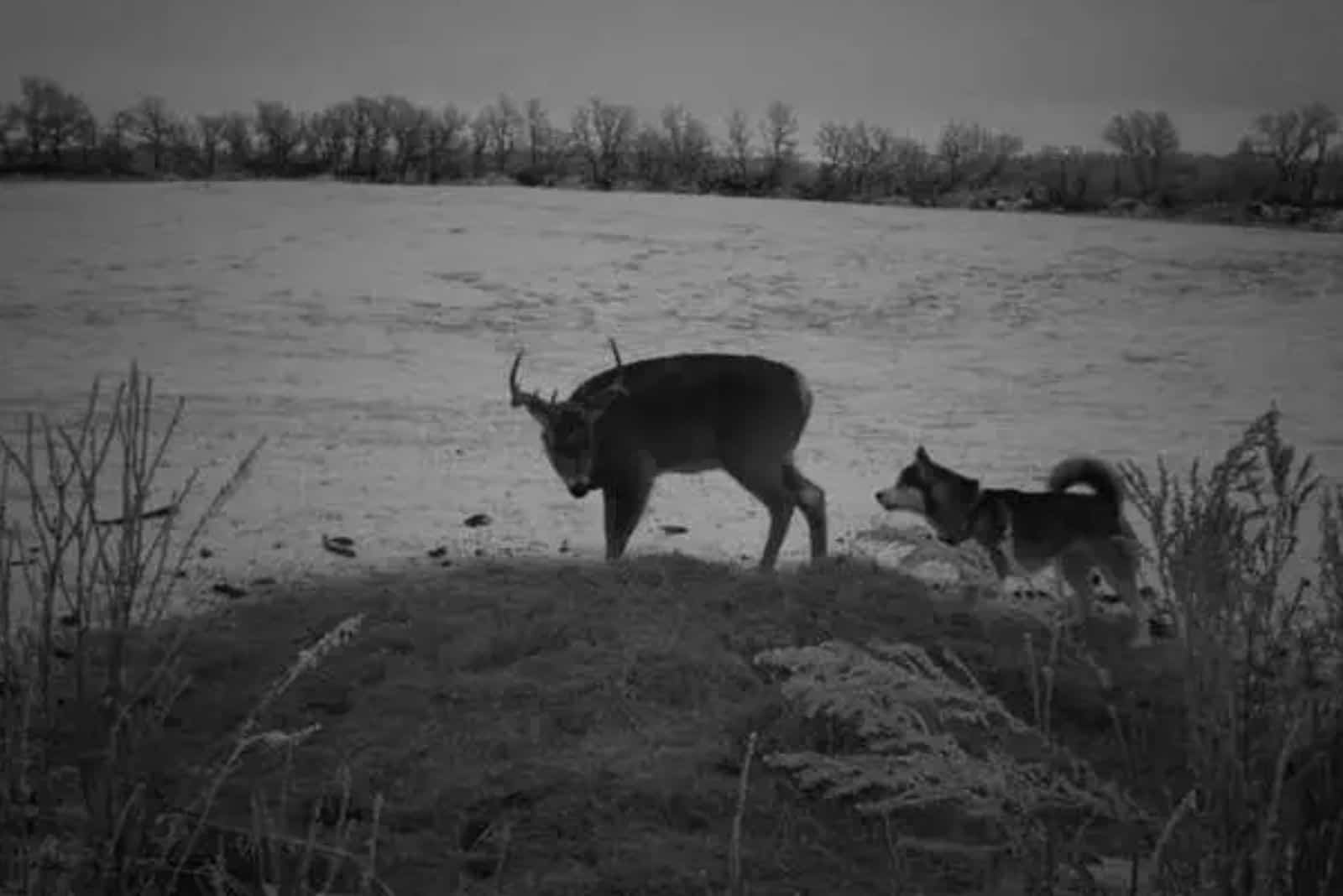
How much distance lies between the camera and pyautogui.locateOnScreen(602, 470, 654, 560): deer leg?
6047 mm

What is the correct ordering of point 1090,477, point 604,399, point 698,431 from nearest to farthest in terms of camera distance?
point 1090,477 < point 604,399 < point 698,431

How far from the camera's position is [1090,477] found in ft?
17.1

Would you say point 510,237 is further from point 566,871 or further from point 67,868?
point 67,868

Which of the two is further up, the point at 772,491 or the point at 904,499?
the point at 904,499

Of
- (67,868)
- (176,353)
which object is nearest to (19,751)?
(67,868)

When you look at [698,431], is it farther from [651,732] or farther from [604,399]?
[651,732]

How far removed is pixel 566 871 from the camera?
3.07m

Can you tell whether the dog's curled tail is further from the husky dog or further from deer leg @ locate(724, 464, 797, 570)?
deer leg @ locate(724, 464, 797, 570)

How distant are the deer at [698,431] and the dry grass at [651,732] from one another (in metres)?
0.43

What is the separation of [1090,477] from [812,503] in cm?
145

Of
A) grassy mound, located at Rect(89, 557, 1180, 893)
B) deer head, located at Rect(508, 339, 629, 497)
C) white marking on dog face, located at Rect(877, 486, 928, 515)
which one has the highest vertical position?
deer head, located at Rect(508, 339, 629, 497)

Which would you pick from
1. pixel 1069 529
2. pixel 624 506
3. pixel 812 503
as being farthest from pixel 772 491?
pixel 1069 529

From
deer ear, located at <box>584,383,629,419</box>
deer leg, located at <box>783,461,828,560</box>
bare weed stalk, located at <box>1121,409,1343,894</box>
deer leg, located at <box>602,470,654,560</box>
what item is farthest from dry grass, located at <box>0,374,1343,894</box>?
deer ear, located at <box>584,383,629,419</box>

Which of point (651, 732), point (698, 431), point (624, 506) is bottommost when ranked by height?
point (651, 732)
